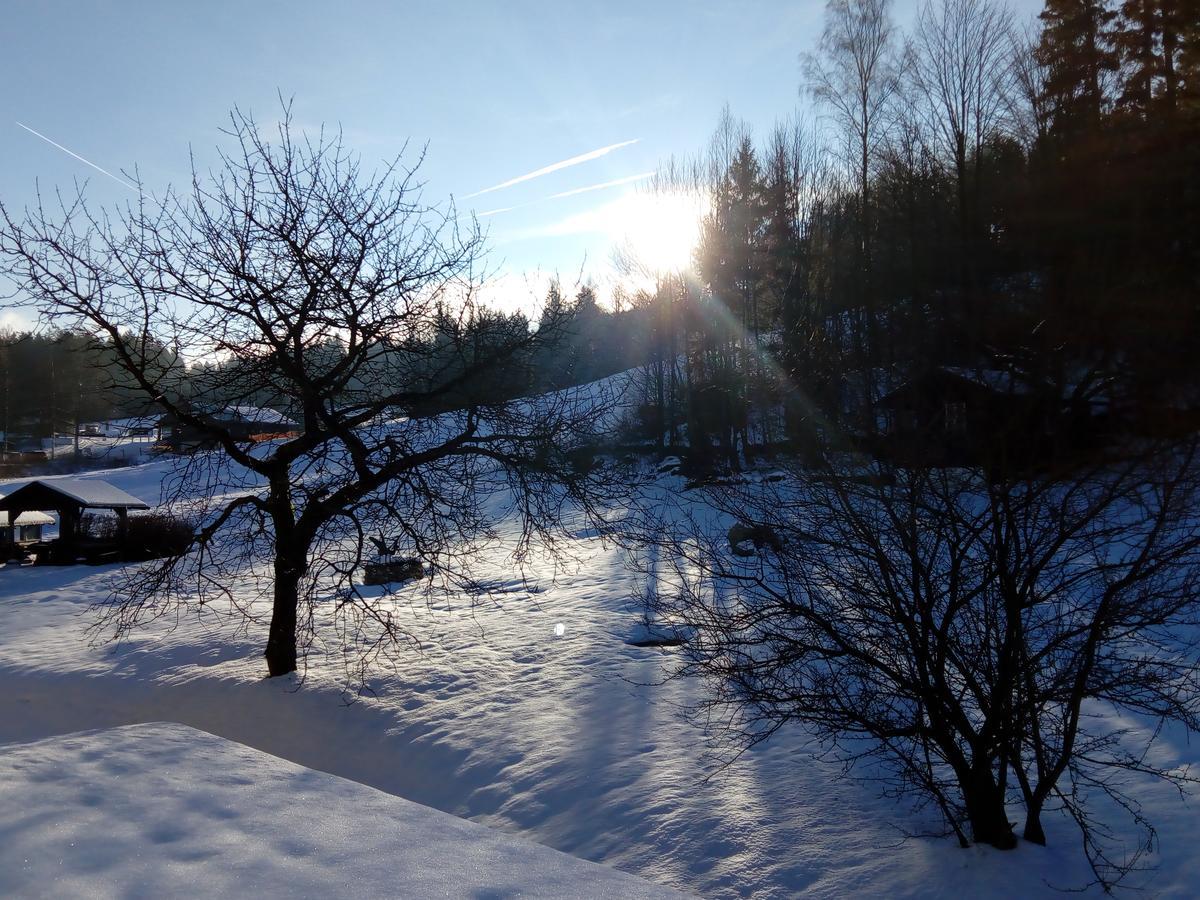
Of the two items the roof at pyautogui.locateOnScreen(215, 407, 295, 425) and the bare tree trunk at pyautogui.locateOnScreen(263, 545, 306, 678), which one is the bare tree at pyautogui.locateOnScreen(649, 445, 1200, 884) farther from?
the roof at pyautogui.locateOnScreen(215, 407, 295, 425)

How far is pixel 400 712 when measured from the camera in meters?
9.35

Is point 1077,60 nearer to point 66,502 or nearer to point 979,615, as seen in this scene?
point 979,615

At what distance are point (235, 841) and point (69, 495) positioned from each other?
77.9 ft

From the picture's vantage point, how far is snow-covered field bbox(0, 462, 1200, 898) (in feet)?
18.5

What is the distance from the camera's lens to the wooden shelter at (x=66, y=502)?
2391 centimetres

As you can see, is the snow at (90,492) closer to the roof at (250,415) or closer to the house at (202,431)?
the roof at (250,415)

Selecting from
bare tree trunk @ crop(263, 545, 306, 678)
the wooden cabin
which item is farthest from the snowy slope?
the wooden cabin

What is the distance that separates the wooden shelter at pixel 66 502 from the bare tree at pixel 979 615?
2397 cm

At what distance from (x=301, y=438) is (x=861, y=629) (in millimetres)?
6998

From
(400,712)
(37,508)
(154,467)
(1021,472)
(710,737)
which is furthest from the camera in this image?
(154,467)

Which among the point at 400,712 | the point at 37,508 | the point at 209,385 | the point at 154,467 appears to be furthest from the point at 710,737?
the point at 154,467

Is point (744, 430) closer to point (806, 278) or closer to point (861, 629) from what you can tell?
point (806, 278)

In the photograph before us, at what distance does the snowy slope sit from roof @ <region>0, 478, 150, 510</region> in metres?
21.4

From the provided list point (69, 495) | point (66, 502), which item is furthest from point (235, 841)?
point (66, 502)
